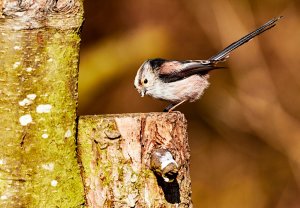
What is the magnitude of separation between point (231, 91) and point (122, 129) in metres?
5.93

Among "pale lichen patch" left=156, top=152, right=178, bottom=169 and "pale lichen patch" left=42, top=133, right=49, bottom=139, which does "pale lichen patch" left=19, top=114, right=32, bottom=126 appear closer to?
"pale lichen patch" left=42, top=133, right=49, bottom=139

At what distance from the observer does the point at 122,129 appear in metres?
3.80

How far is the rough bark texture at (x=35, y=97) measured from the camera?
3447 mm

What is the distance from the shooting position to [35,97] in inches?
138

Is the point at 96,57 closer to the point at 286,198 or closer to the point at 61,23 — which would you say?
the point at 286,198

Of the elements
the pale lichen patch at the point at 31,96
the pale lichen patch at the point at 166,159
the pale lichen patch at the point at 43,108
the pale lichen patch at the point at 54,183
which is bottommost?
the pale lichen patch at the point at 54,183

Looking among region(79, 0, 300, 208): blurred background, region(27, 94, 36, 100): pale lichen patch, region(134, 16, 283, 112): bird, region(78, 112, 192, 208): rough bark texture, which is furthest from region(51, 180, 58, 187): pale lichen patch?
region(79, 0, 300, 208): blurred background

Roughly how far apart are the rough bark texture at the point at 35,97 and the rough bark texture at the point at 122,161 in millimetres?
195

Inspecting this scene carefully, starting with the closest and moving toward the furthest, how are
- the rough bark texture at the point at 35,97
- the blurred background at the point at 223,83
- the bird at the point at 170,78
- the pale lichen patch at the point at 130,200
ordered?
the rough bark texture at the point at 35,97 → the pale lichen patch at the point at 130,200 → the bird at the point at 170,78 → the blurred background at the point at 223,83

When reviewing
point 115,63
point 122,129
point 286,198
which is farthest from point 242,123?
point 122,129

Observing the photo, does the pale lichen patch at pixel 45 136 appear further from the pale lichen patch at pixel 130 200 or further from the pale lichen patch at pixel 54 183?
the pale lichen patch at pixel 130 200

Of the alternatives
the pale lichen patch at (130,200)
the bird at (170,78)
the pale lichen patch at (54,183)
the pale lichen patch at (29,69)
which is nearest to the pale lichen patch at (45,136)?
the pale lichen patch at (54,183)

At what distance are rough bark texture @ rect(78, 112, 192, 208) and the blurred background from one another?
5518 mm

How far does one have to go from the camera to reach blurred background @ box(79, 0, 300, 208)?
30.5 ft
